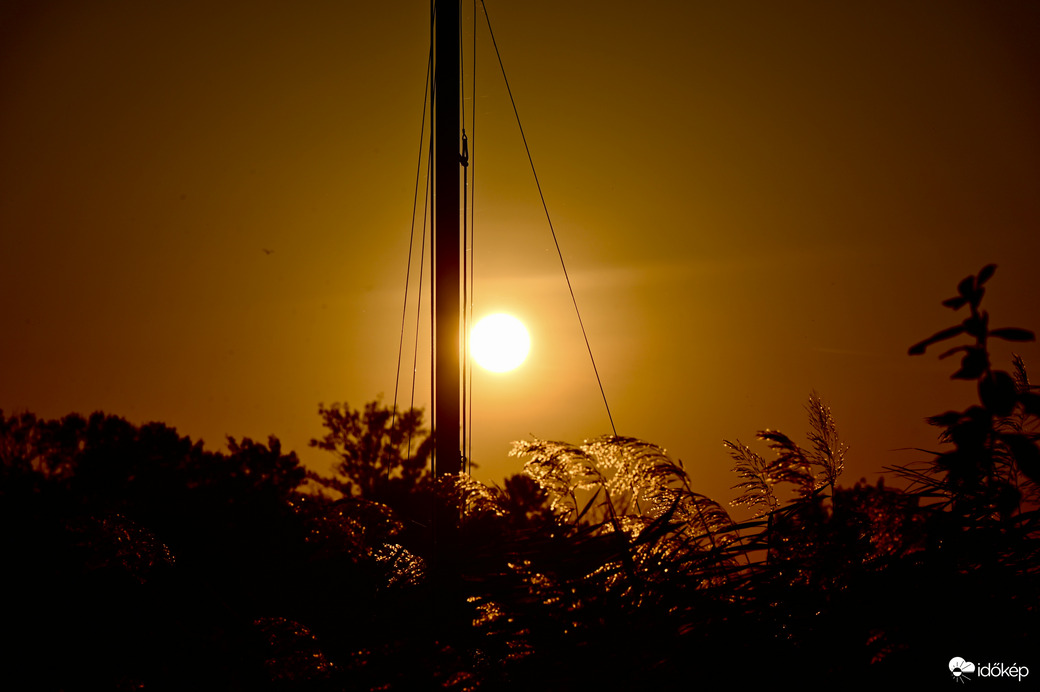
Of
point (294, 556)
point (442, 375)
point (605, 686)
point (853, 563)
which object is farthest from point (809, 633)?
point (442, 375)

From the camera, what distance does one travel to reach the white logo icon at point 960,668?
6.79 ft

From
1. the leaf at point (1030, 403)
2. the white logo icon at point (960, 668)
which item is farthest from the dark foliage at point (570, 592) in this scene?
the leaf at point (1030, 403)

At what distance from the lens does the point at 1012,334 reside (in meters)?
1.23

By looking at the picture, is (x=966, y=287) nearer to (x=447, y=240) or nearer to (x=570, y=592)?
(x=570, y=592)

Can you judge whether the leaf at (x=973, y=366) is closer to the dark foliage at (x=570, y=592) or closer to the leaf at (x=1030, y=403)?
the leaf at (x=1030, y=403)

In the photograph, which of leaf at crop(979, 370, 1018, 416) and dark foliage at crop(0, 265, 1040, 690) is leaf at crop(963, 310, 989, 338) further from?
dark foliage at crop(0, 265, 1040, 690)

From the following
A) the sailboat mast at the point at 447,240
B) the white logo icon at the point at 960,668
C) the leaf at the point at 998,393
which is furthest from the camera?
the sailboat mast at the point at 447,240

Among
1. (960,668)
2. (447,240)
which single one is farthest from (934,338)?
(447,240)

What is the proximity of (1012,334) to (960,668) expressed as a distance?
146cm

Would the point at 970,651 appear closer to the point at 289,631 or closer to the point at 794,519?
the point at 794,519

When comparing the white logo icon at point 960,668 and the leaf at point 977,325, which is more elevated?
the leaf at point 977,325

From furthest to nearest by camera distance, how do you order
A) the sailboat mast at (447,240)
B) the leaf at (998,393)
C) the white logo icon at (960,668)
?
the sailboat mast at (447,240), the white logo icon at (960,668), the leaf at (998,393)

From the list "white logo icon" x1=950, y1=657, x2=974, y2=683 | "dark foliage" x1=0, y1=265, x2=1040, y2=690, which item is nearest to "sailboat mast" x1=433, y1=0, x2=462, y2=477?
"dark foliage" x1=0, y1=265, x2=1040, y2=690

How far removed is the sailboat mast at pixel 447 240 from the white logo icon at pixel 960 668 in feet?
10.2
